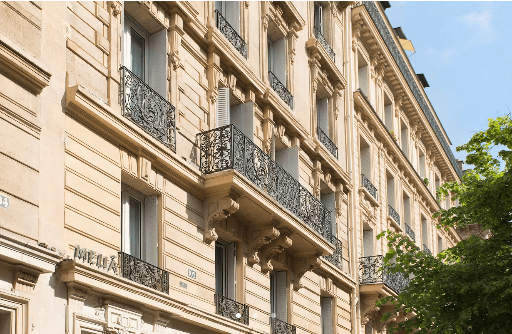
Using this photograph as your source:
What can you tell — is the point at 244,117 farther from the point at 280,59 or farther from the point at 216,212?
the point at 280,59

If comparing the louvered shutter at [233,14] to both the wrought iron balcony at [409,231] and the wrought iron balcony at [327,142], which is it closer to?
the wrought iron balcony at [327,142]

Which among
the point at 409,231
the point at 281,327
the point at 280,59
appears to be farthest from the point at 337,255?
the point at 409,231

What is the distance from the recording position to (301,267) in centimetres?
2056

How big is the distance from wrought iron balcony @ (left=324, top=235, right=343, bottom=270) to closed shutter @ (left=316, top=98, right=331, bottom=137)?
334 centimetres

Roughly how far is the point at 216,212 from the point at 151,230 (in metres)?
1.88

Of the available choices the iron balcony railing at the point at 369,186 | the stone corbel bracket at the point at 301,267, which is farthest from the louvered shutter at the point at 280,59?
the iron balcony railing at the point at 369,186

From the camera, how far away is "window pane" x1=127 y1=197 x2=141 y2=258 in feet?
47.2

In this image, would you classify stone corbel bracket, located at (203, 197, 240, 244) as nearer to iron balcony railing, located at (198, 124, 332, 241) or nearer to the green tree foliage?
iron balcony railing, located at (198, 124, 332, 241)

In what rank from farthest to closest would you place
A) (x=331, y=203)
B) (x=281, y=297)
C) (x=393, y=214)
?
(x=393, y=214)
(x=331, y=203)
(x=281, y=297)

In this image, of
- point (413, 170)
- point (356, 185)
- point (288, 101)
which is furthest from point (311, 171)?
point (413, 170)

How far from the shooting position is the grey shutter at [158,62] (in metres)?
15.5

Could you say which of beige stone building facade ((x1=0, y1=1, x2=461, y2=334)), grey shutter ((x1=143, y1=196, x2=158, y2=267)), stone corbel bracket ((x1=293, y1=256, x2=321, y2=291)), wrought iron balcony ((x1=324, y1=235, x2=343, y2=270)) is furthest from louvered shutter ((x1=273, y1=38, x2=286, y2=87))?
grey shutter ((x1=143, y1=196, x2=158, y2=267))

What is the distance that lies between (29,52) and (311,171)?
482 inches

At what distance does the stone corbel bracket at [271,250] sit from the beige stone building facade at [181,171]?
32mm
